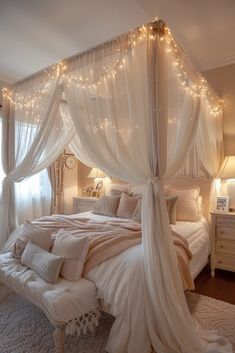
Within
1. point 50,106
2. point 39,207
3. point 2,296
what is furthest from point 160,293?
point 39,207

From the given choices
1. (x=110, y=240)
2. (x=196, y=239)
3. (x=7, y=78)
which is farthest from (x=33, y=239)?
(x=7, y=78)

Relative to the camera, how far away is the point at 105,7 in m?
2.36

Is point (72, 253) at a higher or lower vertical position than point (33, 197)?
lower

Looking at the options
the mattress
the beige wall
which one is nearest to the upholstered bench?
the mattress

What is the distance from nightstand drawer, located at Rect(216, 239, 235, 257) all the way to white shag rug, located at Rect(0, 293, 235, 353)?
31.0 inches

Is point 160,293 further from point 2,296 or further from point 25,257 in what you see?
point 2,296

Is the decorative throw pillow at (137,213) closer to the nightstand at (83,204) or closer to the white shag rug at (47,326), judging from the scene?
the white shag rug at (47,326)

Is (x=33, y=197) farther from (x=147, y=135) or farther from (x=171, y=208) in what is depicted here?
(x=147, y=135)

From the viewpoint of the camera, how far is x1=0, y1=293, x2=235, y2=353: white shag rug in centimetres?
194

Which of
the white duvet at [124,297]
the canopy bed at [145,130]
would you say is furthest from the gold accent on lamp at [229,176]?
the white duvet at [124,297]

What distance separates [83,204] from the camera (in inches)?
181

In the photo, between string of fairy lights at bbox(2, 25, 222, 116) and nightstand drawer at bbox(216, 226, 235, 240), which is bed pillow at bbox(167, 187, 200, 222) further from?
string of fairy lights at bbox(2, 25, 222, 116)

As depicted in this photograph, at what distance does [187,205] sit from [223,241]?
652 mm

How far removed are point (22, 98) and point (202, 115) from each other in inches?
88.8
